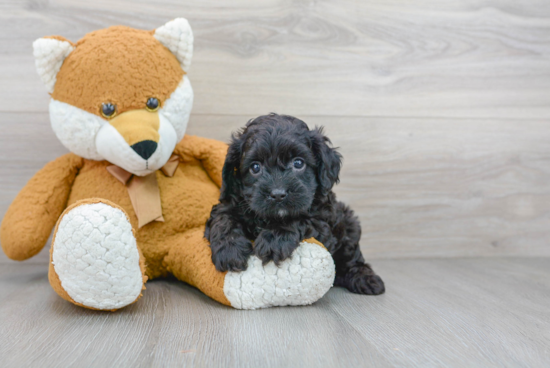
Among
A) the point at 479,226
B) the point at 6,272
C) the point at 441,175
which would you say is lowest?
the point at 6,272

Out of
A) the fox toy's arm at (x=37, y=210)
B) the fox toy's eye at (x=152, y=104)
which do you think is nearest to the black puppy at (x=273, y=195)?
the fox toy's eye at (x=152, y=104)

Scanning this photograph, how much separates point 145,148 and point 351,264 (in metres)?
0.74

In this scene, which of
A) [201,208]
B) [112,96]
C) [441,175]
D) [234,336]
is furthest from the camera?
[441,175]

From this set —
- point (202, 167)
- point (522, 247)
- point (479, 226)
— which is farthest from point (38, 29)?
point (522, 247)

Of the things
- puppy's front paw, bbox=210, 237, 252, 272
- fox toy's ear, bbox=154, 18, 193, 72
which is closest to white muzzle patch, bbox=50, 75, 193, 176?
fox toy's ear, bbox=154, 18, 193, 72

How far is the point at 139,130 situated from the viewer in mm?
1224

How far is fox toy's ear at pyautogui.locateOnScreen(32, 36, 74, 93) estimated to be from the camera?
1.23 meters

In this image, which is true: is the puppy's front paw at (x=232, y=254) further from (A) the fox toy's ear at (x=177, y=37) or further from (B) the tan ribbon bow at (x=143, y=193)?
(A) the fox toy's ear at (x=177, y=37)

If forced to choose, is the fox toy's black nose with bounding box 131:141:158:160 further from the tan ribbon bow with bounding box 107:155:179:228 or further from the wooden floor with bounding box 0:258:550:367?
the wooden floor with bounding box 0:258:550:367

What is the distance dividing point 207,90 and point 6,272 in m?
1.01

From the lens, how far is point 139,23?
1.68 meters

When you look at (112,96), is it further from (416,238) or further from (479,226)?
(479,226)

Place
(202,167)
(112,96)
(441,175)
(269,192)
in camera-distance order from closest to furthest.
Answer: (269,192), (112,96), (202,167), (441,175)

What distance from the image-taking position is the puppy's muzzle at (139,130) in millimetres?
1222
